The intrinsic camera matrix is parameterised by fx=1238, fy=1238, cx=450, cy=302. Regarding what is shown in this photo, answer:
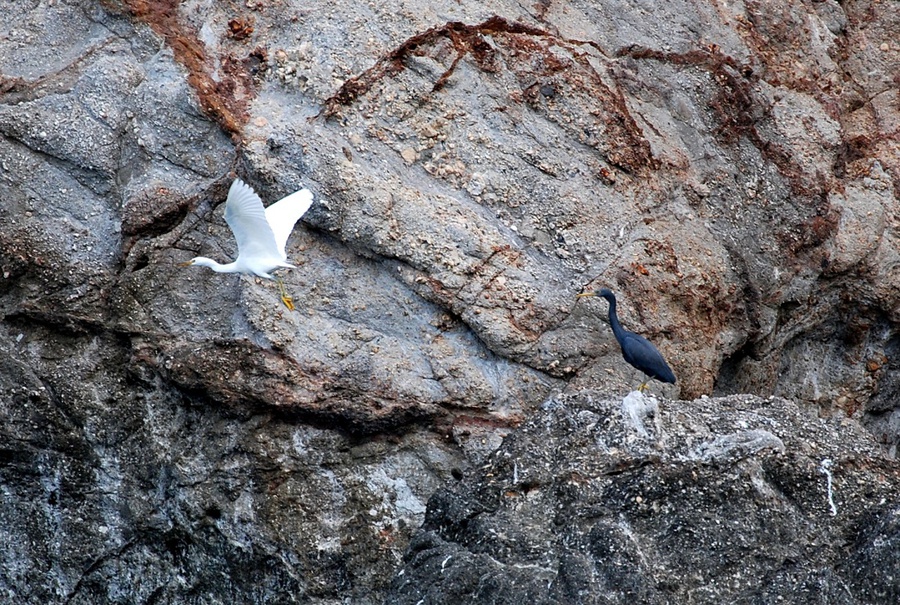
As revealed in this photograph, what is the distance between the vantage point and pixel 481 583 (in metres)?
6.98

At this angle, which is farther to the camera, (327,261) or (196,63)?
(196,63)

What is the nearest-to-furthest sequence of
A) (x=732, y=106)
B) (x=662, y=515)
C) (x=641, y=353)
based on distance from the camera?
(x=662, y=515) < (x=641, y=353) < (x=732, y=106)

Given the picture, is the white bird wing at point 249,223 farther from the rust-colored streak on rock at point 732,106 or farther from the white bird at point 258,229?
the rust-colored streak on rock at point 732,106

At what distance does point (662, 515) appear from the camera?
7312 mm

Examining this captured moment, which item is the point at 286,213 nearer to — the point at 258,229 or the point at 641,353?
the point at 258,229

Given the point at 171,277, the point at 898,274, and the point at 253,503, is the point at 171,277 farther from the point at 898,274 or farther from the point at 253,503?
the point at 898,274

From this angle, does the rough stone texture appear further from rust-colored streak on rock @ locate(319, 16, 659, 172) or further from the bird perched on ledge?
rust-colored streak on rock @ locate(319, 16, 659, 172)

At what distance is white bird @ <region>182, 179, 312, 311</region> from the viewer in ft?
27.4

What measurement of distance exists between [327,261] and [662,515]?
134 inches

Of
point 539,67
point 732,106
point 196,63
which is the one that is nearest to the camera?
point 196,63

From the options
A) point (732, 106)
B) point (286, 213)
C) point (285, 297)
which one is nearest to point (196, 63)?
point (286, 213)

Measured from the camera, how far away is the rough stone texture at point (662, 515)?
23.0 feet

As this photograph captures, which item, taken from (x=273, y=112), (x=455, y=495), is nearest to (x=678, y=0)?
(x=273, y=112)

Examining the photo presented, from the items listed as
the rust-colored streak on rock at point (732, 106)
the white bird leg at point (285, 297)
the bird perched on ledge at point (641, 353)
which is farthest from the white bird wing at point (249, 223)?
the rust-colored streak on rock at point (732, 106)
